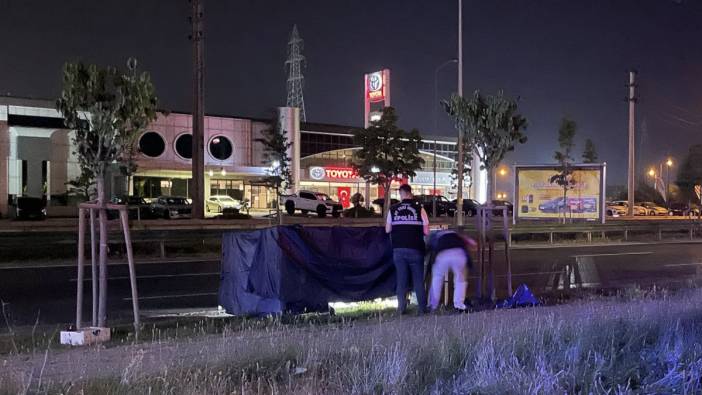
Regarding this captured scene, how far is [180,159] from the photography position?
173ft

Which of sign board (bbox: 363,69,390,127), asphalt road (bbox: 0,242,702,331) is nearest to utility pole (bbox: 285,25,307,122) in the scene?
sign board (bbox: 363,69,390,127)

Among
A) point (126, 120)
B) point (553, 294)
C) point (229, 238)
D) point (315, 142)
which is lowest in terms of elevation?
point (553, 294)

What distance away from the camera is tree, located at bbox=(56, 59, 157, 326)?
7.73 m

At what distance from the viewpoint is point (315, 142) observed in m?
63.0

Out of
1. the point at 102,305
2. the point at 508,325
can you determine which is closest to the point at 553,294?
the point at 508,325

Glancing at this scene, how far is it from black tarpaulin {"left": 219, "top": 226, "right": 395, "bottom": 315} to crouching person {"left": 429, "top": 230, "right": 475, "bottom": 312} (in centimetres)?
81

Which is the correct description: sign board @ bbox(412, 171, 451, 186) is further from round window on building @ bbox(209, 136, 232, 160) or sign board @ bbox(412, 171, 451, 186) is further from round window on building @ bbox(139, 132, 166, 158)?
round window on building @ bbox(139, 132, 166, 158)

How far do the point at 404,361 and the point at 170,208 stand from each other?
38.1 meters

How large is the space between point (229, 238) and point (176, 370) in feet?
17.7

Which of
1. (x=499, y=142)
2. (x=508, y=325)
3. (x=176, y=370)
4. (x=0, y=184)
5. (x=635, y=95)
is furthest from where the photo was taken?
(x=635, y=95)

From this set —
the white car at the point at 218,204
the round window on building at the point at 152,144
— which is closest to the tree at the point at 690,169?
the white car at the point at 218,204

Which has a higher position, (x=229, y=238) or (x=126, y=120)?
(x=126, y=120)

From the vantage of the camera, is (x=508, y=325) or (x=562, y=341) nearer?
(x=562, y=341)

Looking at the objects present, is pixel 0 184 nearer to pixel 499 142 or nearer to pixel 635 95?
pixel 499 142
